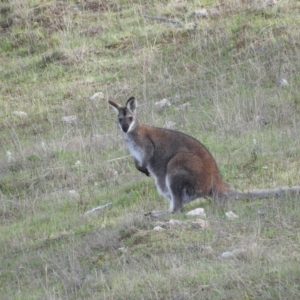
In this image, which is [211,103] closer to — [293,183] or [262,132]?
[262,132]

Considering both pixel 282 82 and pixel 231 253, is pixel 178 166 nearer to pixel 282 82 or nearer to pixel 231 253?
pixel 231 253

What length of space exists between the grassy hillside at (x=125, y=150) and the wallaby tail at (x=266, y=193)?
0.14 meters

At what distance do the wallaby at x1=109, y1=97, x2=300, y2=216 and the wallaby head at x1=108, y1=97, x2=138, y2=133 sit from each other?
0.6 inches

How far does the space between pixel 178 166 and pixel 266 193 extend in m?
0.95

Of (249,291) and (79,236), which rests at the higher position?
(249,291)

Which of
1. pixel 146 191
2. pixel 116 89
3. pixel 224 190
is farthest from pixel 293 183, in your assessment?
pixel 116 89

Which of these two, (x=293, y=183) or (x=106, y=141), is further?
(x=106, y=141)

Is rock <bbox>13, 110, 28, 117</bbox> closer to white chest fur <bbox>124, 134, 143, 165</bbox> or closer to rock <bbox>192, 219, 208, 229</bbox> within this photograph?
white chest fur <bbox>124, 134, 143, 165</bbox>

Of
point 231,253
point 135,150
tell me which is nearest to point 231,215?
point 231,253

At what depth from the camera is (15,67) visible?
15820 mm

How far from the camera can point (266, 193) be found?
317 inches

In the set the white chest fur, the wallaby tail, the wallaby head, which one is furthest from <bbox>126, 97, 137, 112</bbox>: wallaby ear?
the wallaby tail

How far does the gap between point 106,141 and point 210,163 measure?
335 centimetres

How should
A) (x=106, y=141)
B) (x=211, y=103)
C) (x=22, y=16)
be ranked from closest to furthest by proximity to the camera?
1. (x=106, y=141)
2. (x=211, y=103)
3. (x=22, y=16)
